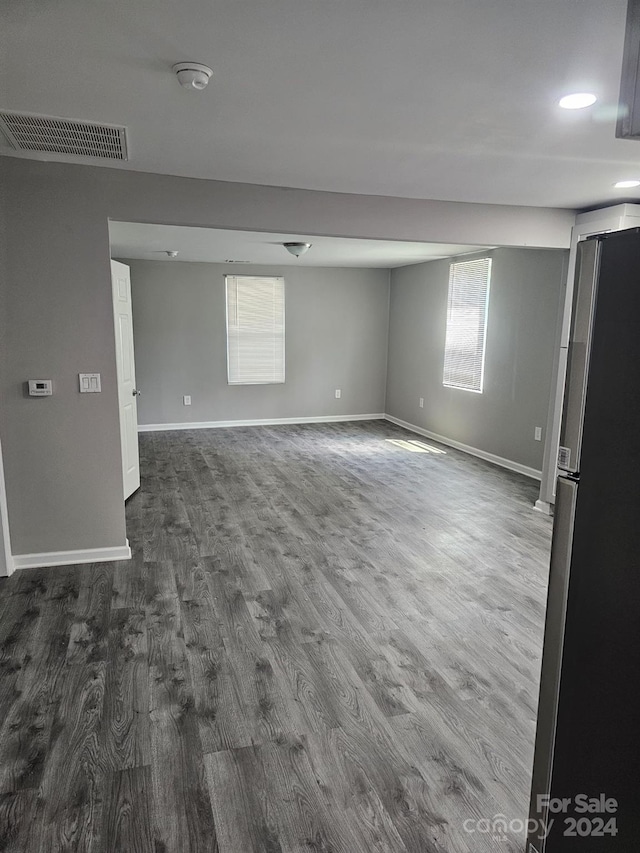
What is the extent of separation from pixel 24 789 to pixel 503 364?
5548 mm

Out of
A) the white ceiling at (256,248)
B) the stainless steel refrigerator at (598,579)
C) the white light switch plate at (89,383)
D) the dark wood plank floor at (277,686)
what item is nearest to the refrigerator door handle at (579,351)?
the stainless steel refrigerator at (598,579)

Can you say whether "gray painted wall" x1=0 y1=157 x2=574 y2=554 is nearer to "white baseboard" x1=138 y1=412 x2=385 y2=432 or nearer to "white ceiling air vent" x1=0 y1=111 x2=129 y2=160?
Answer: "white ceiling air vent" x1=0 y1=111 x2=129 y2=160

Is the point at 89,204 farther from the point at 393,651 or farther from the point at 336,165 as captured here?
the point at 393,651

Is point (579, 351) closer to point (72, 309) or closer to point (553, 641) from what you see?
point (553, 641)

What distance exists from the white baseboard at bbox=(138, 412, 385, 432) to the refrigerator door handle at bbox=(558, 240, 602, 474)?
23.8ft

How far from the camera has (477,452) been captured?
21.4 feet

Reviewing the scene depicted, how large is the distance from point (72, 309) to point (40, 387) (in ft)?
1.66

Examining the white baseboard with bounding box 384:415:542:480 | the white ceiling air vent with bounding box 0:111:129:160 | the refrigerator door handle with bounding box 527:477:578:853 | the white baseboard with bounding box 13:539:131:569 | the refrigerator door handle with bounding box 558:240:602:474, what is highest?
the white ceiling air vent with bounding box 0:111:129:160

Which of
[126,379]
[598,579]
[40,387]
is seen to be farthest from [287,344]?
[598,579]

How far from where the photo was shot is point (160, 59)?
184 centimetres

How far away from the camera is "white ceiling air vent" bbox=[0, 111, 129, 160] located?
7.94 ft

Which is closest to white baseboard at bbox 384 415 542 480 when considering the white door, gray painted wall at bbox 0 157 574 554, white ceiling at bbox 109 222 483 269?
white ceiling at bbox 109 222 483 269

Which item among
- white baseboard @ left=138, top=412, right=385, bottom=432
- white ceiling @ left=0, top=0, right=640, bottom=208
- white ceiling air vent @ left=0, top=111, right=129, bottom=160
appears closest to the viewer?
white ceiling @ left=0, top=0, right=640, bottom=208

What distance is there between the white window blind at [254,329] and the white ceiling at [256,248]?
1.27 feet
